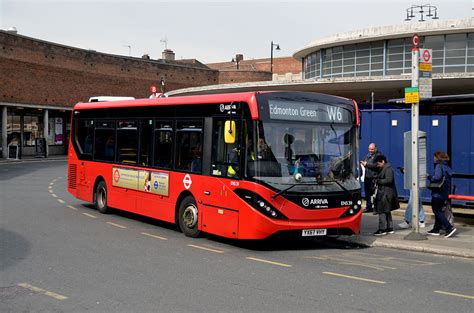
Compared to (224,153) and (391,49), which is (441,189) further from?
(391,49)

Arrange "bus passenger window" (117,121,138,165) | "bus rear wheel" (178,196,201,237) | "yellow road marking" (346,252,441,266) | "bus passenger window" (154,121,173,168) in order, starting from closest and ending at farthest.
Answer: "yellow road marking" (346,252,441,266)
"bus rear wheel" (178,196,201,237)
"bus passenger window" (154,121,173,168)
"bus passenger window" (117,121,138,165)

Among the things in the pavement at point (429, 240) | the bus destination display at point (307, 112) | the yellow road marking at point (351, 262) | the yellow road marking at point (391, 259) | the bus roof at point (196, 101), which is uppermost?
the bus roof at point (196, 101)

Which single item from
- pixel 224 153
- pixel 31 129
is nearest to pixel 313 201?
pixel 224 153

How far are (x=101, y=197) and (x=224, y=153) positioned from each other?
6098mm

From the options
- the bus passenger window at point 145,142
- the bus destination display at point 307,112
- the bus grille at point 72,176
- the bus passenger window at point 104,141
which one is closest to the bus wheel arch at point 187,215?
the bus passenger window at point 145,142

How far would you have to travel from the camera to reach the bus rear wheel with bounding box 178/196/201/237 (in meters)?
11.7

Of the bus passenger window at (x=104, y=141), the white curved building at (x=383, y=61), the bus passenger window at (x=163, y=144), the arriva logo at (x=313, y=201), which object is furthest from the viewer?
the white curved building at (x=383, y=61)

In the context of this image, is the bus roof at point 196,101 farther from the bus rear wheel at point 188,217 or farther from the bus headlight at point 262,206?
the bus rear wheel at point 188,217

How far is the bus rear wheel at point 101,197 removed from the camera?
15.5 meters

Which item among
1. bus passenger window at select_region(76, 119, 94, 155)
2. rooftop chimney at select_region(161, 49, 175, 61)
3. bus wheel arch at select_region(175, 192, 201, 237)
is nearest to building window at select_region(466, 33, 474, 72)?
bus passenger window at select_region(76, 119, 94, 155)

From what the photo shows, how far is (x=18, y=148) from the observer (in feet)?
144

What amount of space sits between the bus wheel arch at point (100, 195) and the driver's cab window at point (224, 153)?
5.38 meters

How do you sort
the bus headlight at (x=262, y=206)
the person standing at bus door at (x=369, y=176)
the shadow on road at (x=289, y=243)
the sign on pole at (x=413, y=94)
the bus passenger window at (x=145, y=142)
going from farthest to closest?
the person standing at bus door at (x=369, y=176), the bus passenger window at (x=145, y=142), the sign on pole at (x=413, y=94), the shadow on road at (x=289, y=243), the bus headlight at (x=262, y=206)

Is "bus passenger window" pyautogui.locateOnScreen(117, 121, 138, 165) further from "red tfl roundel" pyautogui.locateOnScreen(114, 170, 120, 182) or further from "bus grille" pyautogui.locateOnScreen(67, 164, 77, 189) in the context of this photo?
"bus grille" pyautogui.locateOnScreen(67, 164, 77, 189)
